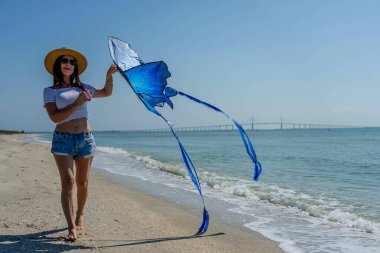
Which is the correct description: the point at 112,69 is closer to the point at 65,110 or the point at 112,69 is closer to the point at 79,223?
the point at 65,110

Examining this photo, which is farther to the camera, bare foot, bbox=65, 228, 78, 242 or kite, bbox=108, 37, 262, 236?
kite, bbox=108, 37, 262, 236

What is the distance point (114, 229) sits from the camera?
4359 millimetres

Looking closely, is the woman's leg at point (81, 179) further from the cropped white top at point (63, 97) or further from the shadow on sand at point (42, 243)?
the cropped white top at point (63, 97)

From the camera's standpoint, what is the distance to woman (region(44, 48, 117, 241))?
367 centimetres

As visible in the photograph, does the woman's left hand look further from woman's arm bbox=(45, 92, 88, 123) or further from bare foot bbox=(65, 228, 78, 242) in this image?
bare foot bbox=(65, 228, 78, 242)

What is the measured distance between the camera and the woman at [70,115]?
367cm

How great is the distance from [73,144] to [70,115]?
0.90 feet

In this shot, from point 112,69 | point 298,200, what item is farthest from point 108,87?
point 298,200

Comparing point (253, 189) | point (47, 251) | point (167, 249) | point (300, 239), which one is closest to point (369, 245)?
point (300, 239)

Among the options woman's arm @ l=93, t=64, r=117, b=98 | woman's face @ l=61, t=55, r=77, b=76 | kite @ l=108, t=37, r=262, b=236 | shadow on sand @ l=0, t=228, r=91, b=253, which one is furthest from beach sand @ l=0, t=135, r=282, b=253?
woman's face @ l=61, t=55, r=77, b=76

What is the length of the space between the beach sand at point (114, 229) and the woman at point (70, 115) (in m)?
0.36

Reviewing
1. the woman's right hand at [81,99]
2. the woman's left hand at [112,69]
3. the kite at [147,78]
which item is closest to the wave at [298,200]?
the kite at [147,78]

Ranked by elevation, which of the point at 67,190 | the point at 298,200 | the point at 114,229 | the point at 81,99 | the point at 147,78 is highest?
the point at 147,78

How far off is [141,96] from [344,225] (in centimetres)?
334
